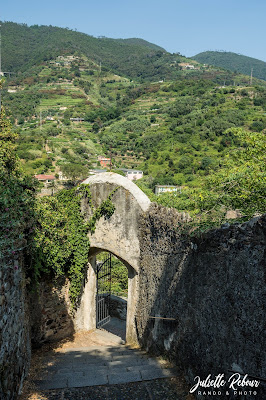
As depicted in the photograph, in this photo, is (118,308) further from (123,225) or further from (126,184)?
(126,184)

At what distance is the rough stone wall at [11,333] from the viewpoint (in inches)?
187

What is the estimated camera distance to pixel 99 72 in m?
133

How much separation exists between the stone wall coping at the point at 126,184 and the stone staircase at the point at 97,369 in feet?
11.3

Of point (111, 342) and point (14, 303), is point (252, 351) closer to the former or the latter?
point (14, 303)

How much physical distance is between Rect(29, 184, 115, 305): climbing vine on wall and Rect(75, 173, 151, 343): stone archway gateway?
0.61 feet

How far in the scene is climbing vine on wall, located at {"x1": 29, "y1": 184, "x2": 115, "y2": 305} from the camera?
8594mm

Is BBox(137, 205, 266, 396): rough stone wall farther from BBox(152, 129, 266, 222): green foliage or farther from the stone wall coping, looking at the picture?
BBox(152, 129, 266, 222): green foliage

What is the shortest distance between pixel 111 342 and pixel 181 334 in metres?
4.12

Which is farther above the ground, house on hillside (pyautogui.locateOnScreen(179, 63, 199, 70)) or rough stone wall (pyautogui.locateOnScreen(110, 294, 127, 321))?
house on hillside (pyautogui.locateOnScreen(179, 63, 199, 70))

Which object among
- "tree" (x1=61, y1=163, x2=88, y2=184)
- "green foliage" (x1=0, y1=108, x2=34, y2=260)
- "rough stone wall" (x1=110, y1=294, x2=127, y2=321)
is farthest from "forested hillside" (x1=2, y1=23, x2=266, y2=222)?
"rough stone wall" (x1=110, y1=294, x2=127, y2=321)

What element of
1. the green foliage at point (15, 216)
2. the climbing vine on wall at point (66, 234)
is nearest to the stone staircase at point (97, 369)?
the climbing vine on wall at point (66, 234)

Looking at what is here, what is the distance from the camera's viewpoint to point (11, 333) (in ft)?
17.2

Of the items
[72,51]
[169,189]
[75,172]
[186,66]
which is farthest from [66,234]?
[186,66]

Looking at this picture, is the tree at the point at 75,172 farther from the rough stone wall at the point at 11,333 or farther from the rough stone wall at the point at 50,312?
the rough stone wall at the point at 11,333
